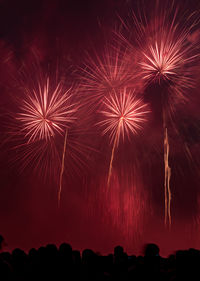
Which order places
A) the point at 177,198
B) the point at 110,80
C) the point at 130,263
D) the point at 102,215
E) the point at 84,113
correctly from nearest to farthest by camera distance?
the point at 130,263 → the point at 110,80 → the point at 84,113 → the point at 102,215 → the point at 177,198

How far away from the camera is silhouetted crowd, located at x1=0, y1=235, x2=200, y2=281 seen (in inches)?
123

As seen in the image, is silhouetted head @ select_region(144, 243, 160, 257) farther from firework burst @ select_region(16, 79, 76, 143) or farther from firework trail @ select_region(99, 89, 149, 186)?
firework trail @ select_region(99, 89, 149, 186)

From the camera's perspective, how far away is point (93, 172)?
72.7 ft

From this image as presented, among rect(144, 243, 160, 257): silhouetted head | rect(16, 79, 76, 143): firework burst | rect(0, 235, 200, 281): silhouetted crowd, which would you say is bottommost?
rect(0, 235, 200, 281): silhouetted crowd

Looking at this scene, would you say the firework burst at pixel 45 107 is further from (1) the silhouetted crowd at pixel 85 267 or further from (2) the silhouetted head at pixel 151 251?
(2) the silhouetted head at pixel 151 251

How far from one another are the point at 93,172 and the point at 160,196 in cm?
579

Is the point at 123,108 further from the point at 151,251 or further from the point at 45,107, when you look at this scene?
the point at 151,251

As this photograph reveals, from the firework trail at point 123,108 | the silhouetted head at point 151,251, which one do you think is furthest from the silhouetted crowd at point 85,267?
the firework trail at point 123,108

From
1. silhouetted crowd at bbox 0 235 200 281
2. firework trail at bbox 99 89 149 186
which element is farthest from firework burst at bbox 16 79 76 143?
silhouetted crowd at bbox 0 235 200 281

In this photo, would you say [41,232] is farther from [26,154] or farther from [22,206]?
[26,154]

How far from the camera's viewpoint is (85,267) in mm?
3273

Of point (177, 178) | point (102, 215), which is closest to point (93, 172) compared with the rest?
point (102, 215)

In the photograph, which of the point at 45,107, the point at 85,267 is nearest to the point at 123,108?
the point at 45,107

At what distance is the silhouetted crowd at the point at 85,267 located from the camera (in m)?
3.13
